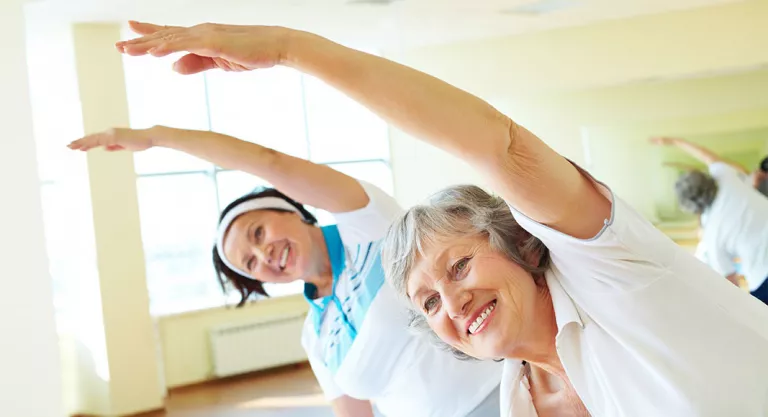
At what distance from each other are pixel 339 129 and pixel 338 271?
21.2 ft

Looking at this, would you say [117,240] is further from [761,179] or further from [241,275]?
[761,179]

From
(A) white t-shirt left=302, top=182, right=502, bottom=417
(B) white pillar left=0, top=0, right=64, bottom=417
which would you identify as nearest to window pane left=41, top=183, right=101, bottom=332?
(B) white pillar left=0, top=0, right=64, bottom=417

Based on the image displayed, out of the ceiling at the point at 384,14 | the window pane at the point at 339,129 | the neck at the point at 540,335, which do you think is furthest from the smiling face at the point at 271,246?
the window pane at the point at 339,129

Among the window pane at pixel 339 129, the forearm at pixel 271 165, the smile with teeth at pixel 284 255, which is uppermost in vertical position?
the window pane at pixel 339 129

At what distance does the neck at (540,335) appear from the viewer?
Result: 4.59ft

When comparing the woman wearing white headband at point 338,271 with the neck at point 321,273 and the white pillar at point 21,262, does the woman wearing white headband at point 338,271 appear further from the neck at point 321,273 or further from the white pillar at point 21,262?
the white pillar at point 21,262

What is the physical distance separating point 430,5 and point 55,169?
3.68m

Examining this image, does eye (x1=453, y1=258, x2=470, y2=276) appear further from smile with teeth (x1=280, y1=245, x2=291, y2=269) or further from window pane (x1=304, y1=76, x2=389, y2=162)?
window pane (x1=304, y1=76, x2=389, y2=162)

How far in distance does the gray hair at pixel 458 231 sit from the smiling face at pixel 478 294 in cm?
1

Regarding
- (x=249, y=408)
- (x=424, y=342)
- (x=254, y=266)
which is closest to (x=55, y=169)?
(x=249, y=408)

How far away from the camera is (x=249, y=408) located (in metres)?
6.32

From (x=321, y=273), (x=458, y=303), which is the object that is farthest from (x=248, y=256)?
(x=458, y=303)

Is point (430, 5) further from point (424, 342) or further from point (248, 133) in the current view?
point (424, 342)

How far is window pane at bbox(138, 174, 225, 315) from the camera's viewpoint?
764cm
